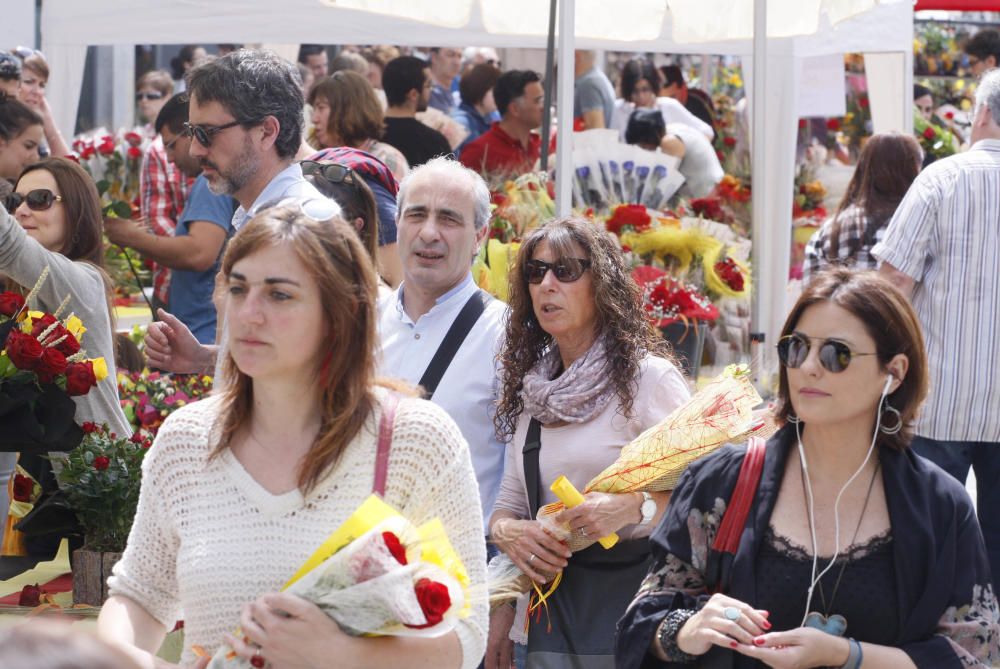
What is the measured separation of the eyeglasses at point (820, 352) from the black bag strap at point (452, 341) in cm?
111

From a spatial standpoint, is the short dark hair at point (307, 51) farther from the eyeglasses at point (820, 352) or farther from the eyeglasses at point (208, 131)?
the eyeglasses at point (820, 352)

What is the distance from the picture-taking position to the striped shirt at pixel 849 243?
6461 mm

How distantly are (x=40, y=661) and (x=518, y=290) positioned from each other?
8.64ft

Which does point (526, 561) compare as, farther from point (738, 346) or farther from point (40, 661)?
point (738, 346)

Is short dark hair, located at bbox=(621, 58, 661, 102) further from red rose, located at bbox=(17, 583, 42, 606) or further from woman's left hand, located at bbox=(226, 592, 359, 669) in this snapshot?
woman's left hand, located at bbox=(226, 592, 359, 669)

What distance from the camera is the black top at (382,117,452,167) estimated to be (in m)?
8.29

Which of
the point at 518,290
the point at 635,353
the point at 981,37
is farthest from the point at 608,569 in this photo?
the point at 981,37

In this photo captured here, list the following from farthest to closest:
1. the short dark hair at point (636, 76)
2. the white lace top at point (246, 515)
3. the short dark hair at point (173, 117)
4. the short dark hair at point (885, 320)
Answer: the short dark hair at point (636, 76) → the short dark hair at point (173, 117) → the short dark hair at point (885, 320) → the white lace top at point (246, 515)

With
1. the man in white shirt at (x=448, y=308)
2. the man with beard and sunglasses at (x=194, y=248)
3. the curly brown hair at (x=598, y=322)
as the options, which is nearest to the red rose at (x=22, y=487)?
the man with beard and sunglasses at (x=194, y=248)

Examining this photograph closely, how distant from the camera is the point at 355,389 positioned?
8.03 ft

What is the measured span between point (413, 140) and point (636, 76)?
4057 millimetres

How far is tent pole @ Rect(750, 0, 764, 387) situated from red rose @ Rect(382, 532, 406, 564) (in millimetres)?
5333

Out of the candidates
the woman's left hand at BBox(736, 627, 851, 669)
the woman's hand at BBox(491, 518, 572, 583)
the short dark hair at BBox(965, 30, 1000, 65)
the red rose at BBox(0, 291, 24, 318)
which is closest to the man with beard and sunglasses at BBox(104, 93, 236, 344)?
the red rose at BBox(0, 291, 24, 318)

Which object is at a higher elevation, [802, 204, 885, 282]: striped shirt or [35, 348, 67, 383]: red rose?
[802, 204, 885, 282]: striped shirt
